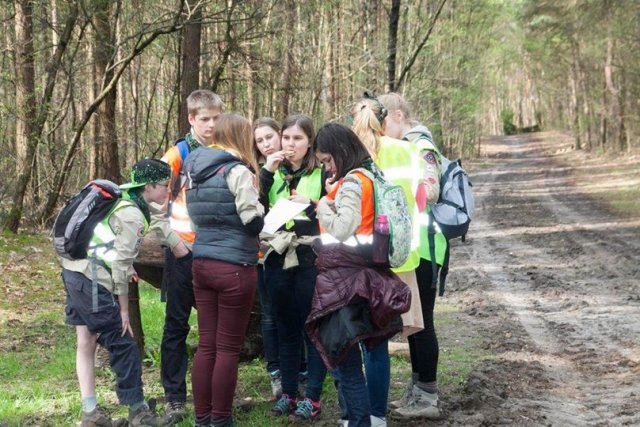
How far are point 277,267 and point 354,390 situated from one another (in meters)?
1.19

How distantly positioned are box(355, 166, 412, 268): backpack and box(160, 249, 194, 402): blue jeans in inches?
63.8

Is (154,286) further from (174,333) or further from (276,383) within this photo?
(276,383)

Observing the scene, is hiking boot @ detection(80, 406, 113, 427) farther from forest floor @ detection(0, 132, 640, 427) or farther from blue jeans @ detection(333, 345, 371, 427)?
blue jeans @ detection(333, 345, 371, 427)

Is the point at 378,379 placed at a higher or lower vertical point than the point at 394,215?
lower

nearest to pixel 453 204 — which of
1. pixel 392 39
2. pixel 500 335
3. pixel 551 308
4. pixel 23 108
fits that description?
pixel 500 335

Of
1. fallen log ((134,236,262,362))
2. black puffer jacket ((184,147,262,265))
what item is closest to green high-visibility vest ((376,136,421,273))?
black puffer jacket ((184,147,262,265))

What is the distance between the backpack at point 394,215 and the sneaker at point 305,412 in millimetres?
1371

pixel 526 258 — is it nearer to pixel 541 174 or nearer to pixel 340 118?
pixel 340 118

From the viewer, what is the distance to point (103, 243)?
504 cm

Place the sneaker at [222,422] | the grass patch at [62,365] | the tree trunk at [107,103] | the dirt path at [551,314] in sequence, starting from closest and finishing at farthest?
the sneaker at [222,422] → the grass patch at [62,365] → the dirt path at [551,314] → the tree trunk at [107,103]

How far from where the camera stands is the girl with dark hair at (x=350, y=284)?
4.51 meters

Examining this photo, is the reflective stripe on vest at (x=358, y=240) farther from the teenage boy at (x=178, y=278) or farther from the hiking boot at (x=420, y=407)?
the hiking boot at (x=420, y=407)

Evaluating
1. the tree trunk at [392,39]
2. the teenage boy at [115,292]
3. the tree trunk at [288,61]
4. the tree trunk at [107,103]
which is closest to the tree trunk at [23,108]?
the tree trunk at [107,103]

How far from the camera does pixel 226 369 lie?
4.85 metres
